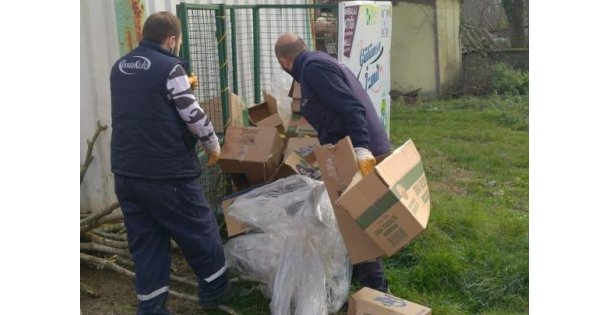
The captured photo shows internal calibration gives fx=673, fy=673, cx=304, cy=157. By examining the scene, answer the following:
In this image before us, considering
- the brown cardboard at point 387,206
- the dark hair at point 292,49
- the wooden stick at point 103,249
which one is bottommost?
the wooden stick at point 103,249

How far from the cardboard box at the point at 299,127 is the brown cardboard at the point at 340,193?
5.50 ft

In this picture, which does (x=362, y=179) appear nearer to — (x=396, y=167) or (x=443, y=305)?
(x=396, y=167)

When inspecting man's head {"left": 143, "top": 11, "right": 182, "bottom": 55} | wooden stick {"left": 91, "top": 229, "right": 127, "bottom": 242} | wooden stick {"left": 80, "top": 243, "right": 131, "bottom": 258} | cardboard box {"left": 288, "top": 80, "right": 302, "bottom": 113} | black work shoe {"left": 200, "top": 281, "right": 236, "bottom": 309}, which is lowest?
black work shoe {"left": 200, "top": 281, "right": 236, "bottom": 309}

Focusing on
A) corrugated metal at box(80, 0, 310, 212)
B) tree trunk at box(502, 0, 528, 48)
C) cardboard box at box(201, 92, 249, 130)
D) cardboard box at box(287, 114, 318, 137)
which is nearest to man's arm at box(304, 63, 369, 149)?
cardboard box at box(287, 114, 318, 137)

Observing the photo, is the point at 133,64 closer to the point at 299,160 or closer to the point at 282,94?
the point at 299,160

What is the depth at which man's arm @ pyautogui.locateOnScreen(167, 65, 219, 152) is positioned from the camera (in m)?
3.76

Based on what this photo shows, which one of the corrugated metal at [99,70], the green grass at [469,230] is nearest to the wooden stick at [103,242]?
the corrugated metal at [99,70]

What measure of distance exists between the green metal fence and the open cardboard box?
170 cm

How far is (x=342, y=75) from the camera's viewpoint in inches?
163

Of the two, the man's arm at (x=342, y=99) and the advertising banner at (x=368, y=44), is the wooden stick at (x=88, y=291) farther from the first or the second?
the advertising banner at (x=368, y=44)

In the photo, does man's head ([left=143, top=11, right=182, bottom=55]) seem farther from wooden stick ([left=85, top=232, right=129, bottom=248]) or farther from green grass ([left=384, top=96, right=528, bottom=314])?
green grass ([left=384, top=96, right=528, bottom=314])

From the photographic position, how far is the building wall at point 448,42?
1279 centimetres

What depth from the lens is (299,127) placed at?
5.62 metres

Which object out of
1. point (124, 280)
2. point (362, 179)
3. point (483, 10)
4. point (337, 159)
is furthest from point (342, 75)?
point (483, 10)
